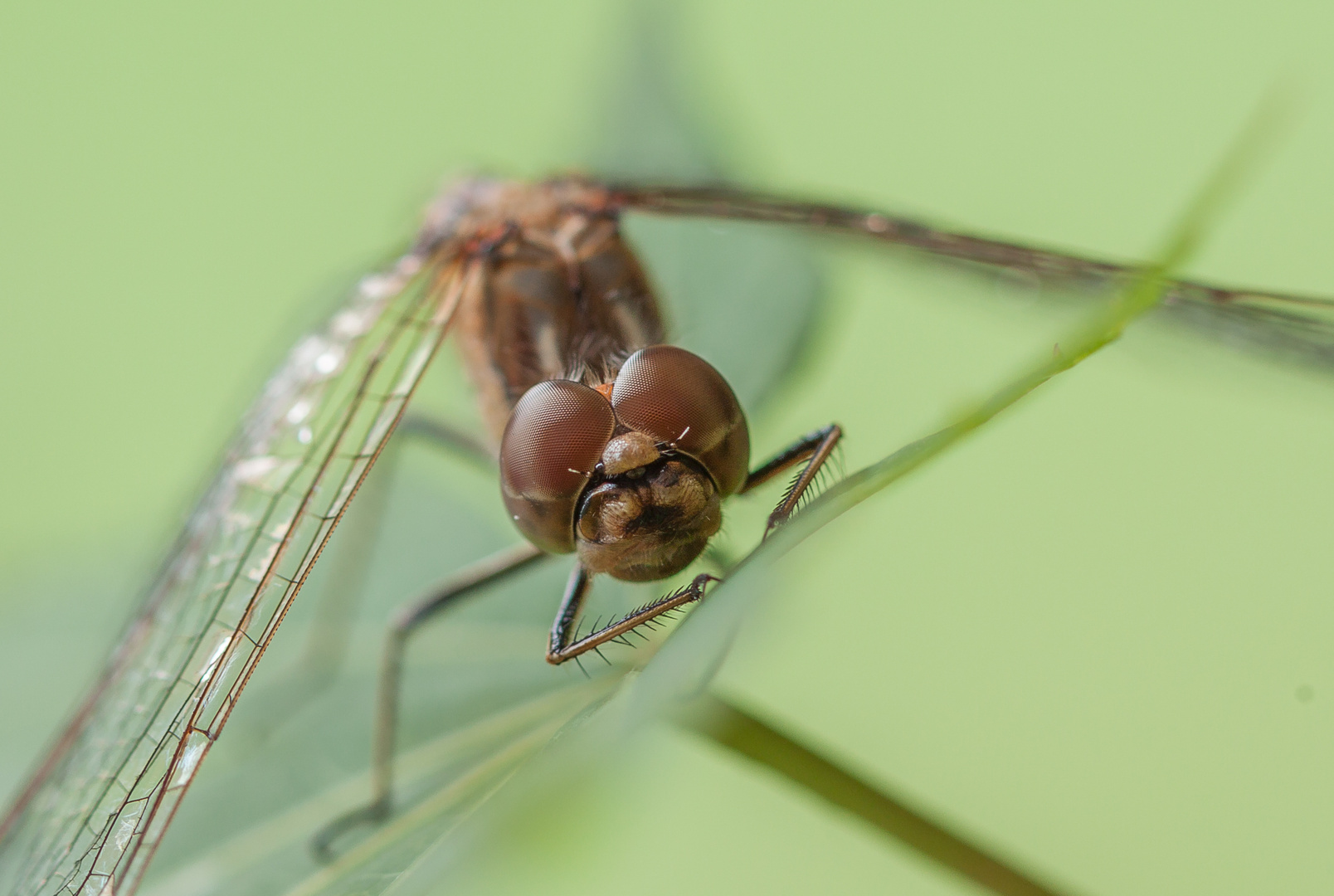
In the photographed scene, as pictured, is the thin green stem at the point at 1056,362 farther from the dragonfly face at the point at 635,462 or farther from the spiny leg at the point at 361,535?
the spiny leg at the point at 361,535

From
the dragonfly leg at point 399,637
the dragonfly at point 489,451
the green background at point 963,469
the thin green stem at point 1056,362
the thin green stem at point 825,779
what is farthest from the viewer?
the green background at point 963,469

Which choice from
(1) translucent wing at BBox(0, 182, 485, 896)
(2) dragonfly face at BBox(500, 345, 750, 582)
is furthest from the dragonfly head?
(1) translucent wing at BBox(0, 182, 485, 896)

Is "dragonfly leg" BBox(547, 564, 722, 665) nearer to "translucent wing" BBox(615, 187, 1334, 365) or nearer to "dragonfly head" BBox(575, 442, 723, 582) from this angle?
"dragonfly head" BBox(575, 442, 723, 582)

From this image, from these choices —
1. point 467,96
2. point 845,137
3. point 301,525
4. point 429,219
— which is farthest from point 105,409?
point 301,525

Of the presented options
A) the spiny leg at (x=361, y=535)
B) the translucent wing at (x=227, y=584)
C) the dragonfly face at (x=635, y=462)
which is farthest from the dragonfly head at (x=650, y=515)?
the spiny leg at (x=361, y=535)

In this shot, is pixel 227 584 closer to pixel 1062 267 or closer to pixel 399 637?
pixel 399 637
